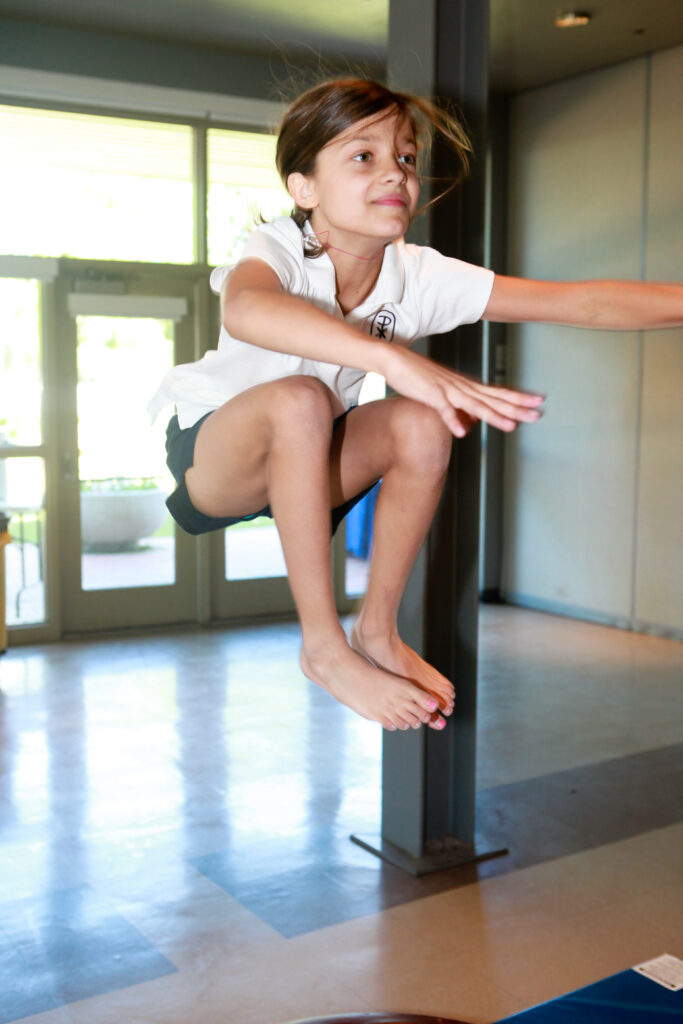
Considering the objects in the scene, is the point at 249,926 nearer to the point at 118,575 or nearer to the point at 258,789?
the point at 258,789

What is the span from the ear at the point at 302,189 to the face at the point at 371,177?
0.04 meters

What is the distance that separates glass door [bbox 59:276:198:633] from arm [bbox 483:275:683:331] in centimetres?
421

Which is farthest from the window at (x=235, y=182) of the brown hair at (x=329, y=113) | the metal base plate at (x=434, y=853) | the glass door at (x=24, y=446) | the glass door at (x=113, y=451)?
the brown hair at (x=329, y=113)

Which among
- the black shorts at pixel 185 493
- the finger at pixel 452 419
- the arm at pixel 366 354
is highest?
the arm at pixel 366 354

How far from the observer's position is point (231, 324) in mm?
1543

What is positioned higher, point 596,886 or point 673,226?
point 673,226

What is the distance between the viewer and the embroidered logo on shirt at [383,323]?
196 centimetres

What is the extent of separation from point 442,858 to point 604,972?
0.77 meters

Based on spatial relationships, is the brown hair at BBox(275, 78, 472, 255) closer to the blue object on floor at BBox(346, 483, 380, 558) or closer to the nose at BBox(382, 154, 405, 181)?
the nose at BBox(382, 154, 405, 181)

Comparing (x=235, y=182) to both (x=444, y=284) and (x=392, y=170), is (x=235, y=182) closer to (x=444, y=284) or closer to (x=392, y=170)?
(x=444, y=284)

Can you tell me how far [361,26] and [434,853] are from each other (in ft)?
12.5

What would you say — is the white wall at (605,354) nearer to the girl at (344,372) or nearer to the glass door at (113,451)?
the girl at (344,372)

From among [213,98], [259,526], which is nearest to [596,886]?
[259,526]

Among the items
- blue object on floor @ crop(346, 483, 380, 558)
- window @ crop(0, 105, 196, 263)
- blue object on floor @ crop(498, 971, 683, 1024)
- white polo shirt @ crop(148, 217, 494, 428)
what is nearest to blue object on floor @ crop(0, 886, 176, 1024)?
blue object on floor @ crop(498, 971, 683, 1024)
